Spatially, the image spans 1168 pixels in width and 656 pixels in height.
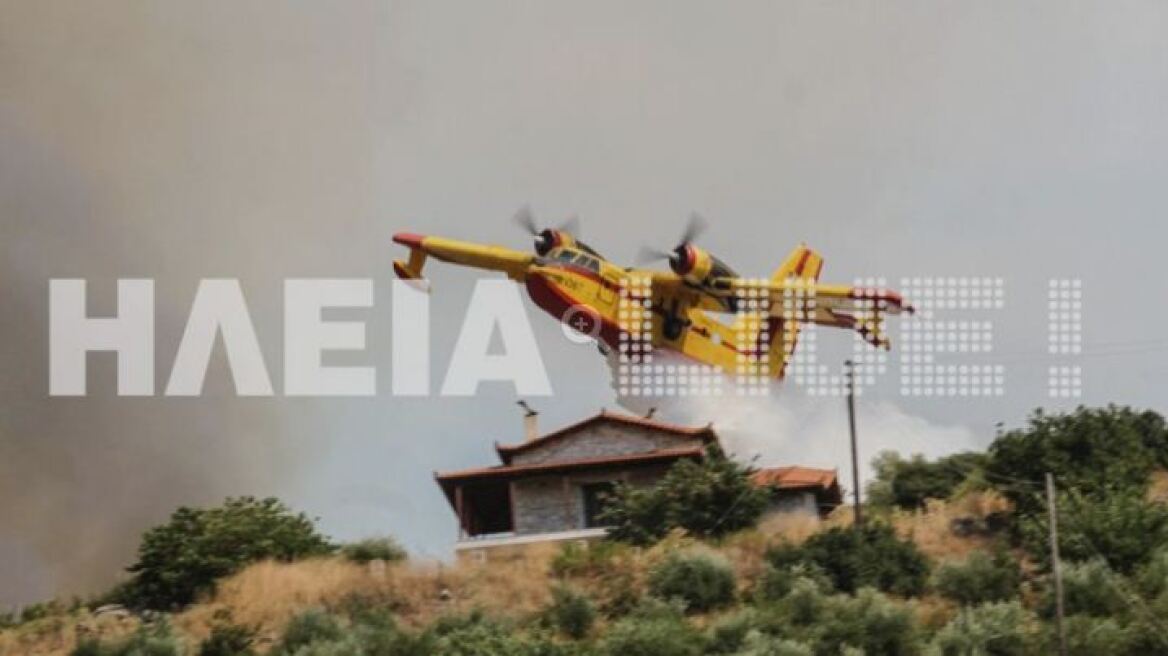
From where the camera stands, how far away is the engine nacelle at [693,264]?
53250 millimetres

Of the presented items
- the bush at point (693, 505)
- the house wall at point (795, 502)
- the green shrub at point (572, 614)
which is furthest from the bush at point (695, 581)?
the house wall at point (795, 502)

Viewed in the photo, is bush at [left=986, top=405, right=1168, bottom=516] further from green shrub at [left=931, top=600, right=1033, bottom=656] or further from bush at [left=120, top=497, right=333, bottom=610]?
bush at [left=120, top=497, right=333, bottom=610]

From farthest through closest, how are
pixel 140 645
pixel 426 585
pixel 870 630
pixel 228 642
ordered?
pixel 426 585
pixel 228 642
pixel 140 645
pixel 870 630

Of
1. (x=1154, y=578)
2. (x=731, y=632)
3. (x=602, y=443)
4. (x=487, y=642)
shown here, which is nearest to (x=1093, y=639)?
(x=1154, y=578)

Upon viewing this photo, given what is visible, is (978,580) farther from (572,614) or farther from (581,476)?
(581,476)

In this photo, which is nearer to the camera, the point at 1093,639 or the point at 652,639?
the point at 1093,639

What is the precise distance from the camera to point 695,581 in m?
40.7

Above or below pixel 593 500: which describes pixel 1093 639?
below

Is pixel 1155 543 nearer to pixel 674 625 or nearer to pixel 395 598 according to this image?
pixel 674 625

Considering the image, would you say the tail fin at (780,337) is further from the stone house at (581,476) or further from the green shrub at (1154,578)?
the green shrub at (1154,578)

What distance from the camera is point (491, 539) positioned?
52781mm

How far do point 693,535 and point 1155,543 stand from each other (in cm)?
1321

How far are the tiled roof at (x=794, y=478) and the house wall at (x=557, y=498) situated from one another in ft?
12.0

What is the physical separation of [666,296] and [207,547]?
18092 millimetres
